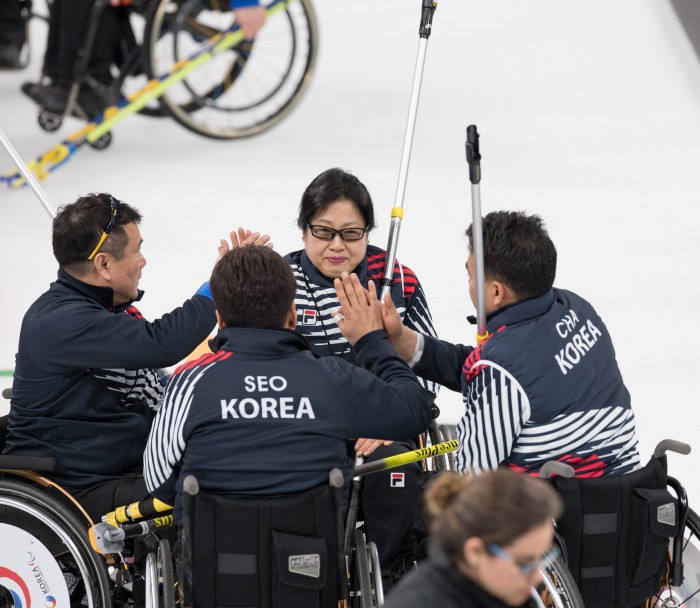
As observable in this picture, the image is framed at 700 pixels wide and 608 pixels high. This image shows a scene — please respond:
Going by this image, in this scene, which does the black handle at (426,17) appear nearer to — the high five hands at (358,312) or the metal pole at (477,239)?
the metal pole at (477,239)

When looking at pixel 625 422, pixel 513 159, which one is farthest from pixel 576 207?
pixel 625 422

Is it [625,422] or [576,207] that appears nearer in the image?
[625,422]

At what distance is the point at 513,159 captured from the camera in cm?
559

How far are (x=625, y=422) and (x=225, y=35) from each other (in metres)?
3.40

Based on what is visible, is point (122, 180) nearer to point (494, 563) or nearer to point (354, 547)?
point (354, 547)

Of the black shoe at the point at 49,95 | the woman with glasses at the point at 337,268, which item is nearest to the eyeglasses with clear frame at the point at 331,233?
the woman with glasses at the point at 337,268

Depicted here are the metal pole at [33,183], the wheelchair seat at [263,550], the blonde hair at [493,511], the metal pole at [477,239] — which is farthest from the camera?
the metal pole at [33,183]

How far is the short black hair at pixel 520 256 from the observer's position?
243 cm

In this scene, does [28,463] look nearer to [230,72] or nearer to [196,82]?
[230,72]

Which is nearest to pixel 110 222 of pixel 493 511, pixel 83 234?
pixel 83 234

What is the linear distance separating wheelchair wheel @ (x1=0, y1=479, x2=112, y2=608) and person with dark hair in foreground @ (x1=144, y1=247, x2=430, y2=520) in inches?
11.9

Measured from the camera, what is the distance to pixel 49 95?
5297 mm

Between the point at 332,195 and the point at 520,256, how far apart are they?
63 cm

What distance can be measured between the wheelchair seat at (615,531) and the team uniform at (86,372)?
0.87 metres
